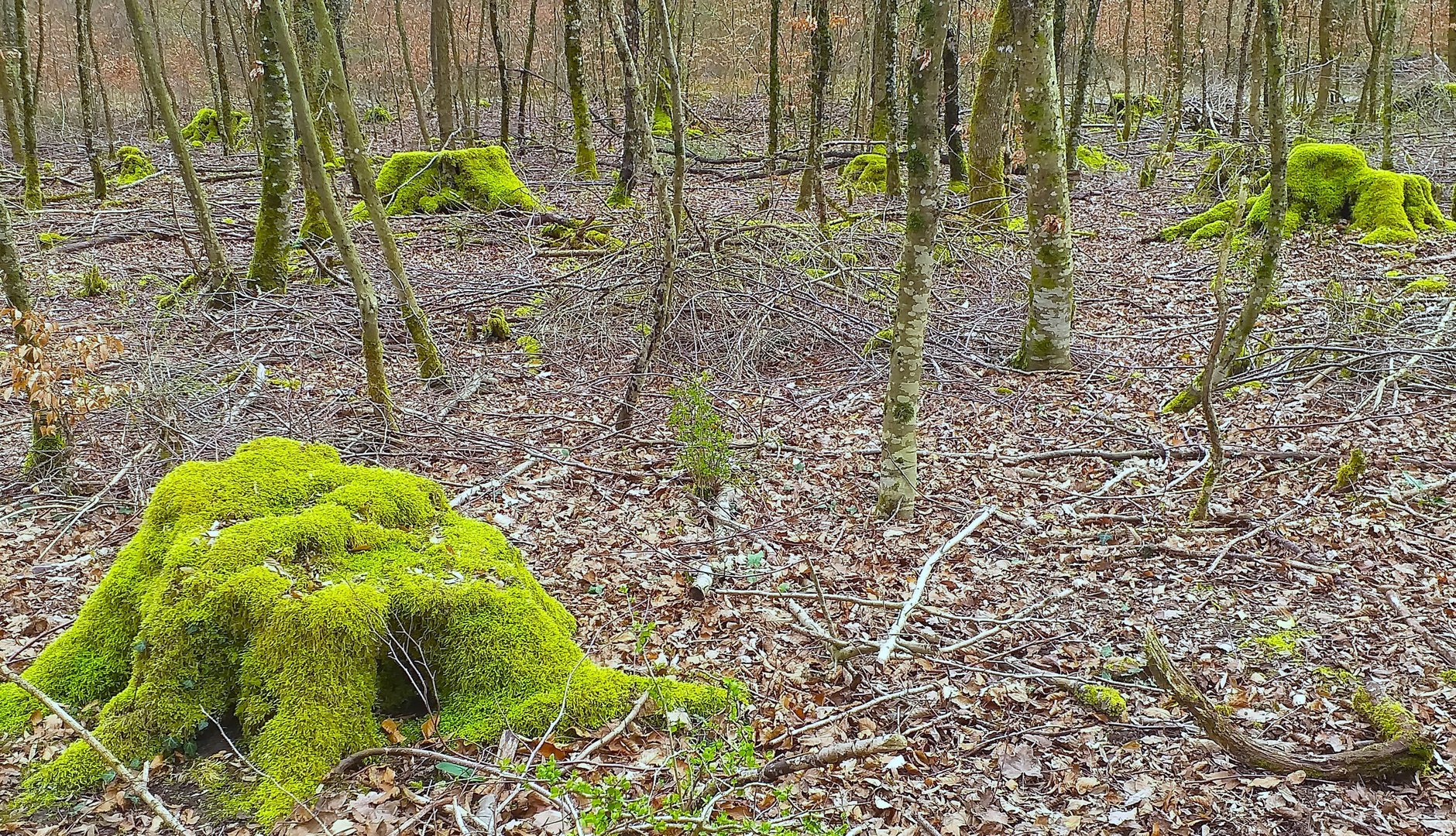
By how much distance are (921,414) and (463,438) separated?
393 centimetres

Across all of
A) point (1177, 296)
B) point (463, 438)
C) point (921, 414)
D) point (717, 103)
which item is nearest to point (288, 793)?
point (463, 438)

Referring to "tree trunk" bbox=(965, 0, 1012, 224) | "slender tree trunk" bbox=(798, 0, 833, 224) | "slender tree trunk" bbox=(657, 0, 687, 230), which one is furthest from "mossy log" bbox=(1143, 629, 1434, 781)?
"tree trunk" bbox=(965, 0, 1012, 224)

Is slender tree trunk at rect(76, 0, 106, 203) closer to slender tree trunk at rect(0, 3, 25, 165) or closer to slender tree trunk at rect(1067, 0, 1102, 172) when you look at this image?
slender tree trunk at rect(0, 3, 25, 165)

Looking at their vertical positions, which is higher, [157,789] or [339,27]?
[339,27]

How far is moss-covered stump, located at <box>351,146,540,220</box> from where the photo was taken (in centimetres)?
1501

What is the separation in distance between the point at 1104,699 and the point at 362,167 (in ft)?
21.4

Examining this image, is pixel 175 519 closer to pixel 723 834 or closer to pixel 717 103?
pixel 723 834

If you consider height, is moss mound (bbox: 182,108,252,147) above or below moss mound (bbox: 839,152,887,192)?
above

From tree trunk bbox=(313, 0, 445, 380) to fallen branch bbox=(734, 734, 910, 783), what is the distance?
5395mm

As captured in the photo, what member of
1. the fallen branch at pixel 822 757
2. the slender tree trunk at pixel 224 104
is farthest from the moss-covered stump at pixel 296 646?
the slender tree trunk at pixel 224 104

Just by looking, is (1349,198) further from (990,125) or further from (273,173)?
(273,173)

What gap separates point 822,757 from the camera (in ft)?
11.7

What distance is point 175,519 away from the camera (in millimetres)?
4016

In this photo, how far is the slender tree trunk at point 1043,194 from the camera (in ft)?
24.3
